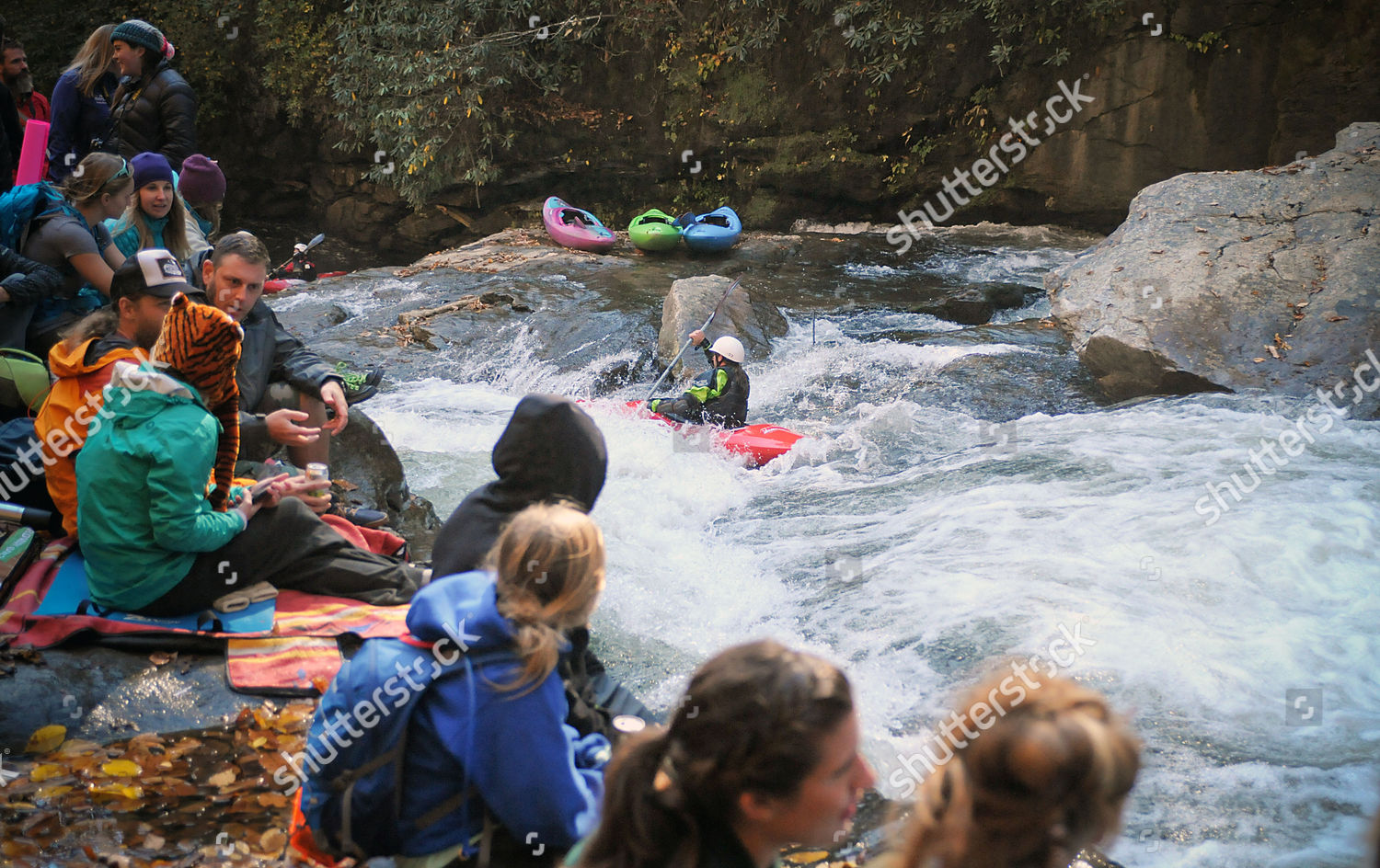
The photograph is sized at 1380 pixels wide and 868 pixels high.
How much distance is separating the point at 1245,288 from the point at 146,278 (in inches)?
289

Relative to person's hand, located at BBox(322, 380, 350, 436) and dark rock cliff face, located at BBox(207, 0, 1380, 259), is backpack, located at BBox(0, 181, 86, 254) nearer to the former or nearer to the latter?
person's hand, located at BBox(322, 380, 350, 436)

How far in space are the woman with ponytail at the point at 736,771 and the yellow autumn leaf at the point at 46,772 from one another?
1.99 meters

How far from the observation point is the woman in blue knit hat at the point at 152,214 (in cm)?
449

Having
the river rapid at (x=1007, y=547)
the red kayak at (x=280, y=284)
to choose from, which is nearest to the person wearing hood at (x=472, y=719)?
the river rapid at (x=1007, y=547)

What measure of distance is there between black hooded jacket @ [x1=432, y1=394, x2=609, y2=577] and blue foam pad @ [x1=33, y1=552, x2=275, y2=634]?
92cm

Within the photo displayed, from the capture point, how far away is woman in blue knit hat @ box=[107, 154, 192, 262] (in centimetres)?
449

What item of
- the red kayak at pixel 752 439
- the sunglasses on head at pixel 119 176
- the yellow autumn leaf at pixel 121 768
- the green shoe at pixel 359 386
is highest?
the sunglasses on head at pixel 119 176

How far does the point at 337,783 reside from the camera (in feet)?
6.33

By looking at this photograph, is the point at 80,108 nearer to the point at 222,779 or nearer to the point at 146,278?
the point at 146,278

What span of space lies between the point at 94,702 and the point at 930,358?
7.40 m

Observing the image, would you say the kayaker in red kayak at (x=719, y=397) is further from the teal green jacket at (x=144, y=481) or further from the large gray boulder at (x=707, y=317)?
the teal green jacket at (x=144, y=481)

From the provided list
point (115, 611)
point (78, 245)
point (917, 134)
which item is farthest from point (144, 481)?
point (917, 134)

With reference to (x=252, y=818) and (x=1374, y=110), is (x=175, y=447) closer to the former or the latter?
(x=252, y=818)

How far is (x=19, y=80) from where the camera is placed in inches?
234
